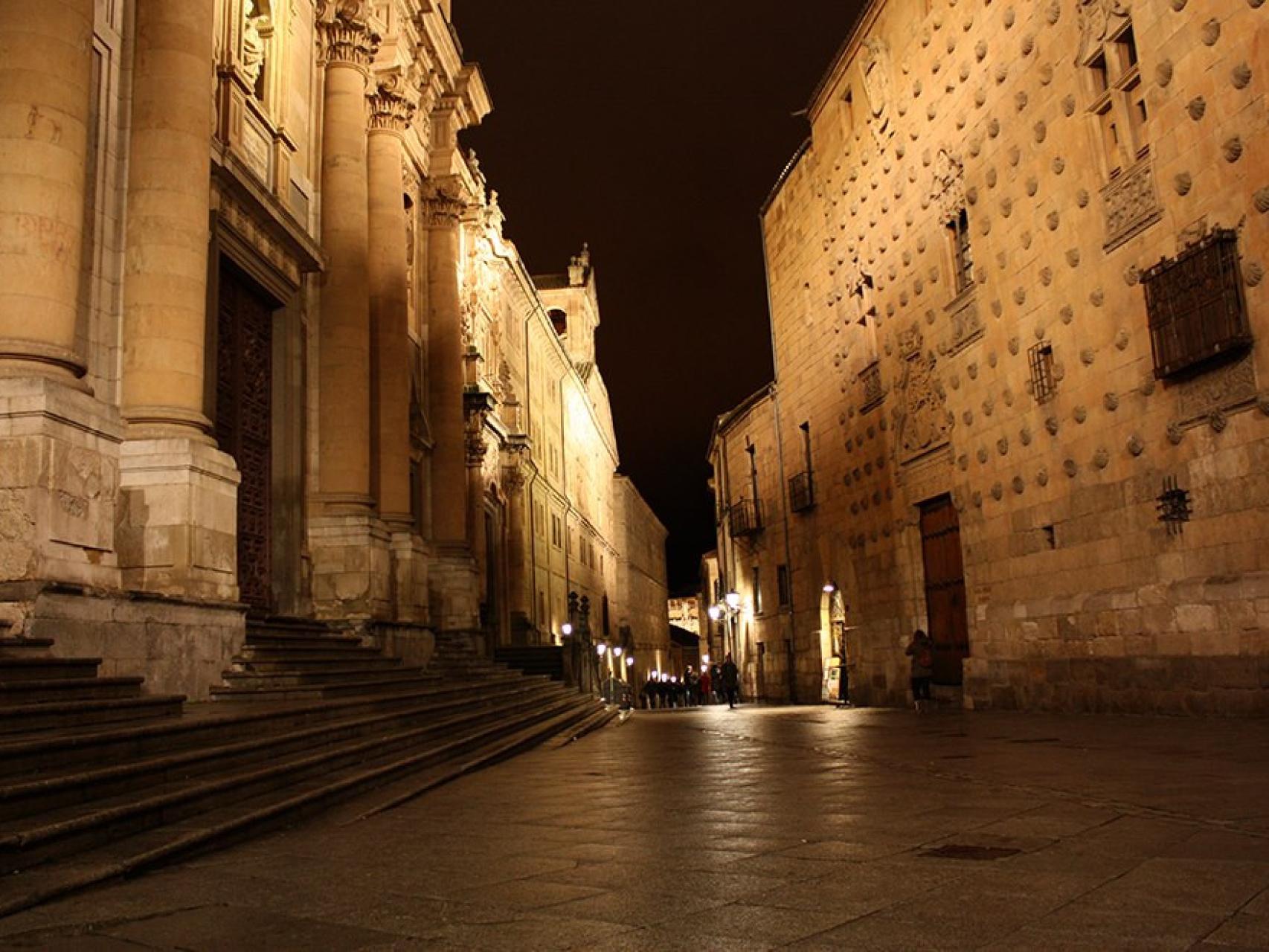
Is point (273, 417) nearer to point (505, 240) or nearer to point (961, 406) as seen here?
point (961, 406)

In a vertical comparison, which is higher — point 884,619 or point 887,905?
point 884,619

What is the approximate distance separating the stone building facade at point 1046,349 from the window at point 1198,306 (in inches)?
1.2

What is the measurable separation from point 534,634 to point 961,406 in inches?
799

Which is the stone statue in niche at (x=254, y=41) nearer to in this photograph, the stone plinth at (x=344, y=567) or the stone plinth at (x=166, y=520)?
the stone plinth at (x=344, y=567)

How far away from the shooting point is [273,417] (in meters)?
16.4

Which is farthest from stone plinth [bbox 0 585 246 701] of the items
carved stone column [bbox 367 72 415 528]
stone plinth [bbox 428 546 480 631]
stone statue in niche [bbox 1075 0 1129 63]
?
stone statue in niche [bbox 1075 0 1129 63]

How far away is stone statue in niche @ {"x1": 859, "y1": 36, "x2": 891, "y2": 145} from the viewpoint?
20.6 metres

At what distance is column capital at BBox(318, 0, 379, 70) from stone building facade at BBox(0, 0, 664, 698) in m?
0.06

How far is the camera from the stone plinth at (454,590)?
2206cm

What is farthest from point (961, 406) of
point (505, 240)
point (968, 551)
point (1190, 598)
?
point (505, 240)

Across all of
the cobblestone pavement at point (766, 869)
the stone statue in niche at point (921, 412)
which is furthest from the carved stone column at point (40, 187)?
the stone statue in niche at point (921, 412)

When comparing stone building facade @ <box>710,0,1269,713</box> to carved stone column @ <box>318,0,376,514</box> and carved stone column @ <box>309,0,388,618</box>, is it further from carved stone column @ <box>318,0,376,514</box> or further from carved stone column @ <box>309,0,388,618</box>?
Answer: carved stone column @ <box>318,0,376,514</box>

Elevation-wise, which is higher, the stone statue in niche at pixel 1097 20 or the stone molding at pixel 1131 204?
the stone statue in niche at pixel 1097 20

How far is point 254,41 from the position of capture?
16.1 metres
